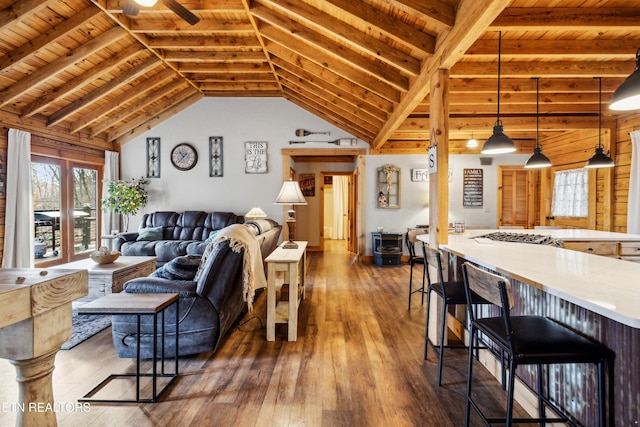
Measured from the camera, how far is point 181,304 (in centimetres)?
248

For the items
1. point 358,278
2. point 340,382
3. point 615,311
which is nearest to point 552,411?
point 615,311

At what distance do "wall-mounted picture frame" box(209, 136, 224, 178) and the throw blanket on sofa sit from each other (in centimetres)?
444

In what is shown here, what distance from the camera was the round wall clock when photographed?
273 inches

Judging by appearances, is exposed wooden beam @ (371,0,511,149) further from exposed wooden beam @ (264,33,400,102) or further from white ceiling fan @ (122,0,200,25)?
white ceiling fan @ (122,0,200,25)

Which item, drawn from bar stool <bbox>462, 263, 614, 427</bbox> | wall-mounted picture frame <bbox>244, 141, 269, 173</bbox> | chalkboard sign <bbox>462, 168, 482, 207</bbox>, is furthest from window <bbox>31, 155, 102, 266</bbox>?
chalkboard sign <bbox>462, 168, 482, 207</bbox>

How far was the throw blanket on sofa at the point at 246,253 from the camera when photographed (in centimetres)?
257

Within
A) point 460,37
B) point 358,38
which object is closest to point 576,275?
point 460,37

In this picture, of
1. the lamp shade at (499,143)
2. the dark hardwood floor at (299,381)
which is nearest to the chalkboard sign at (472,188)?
the lamp shade at (499,143)

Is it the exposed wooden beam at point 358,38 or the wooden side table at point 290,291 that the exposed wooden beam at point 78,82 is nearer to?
the exposed wooden beam at point 358,38

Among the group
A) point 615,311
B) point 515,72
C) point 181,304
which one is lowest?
point 181,304

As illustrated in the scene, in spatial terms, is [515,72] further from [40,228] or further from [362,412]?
[40,228]

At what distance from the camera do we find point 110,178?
6707 millimetres

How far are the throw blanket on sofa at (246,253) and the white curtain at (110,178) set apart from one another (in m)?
5.16

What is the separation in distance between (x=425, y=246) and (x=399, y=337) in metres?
0.85
